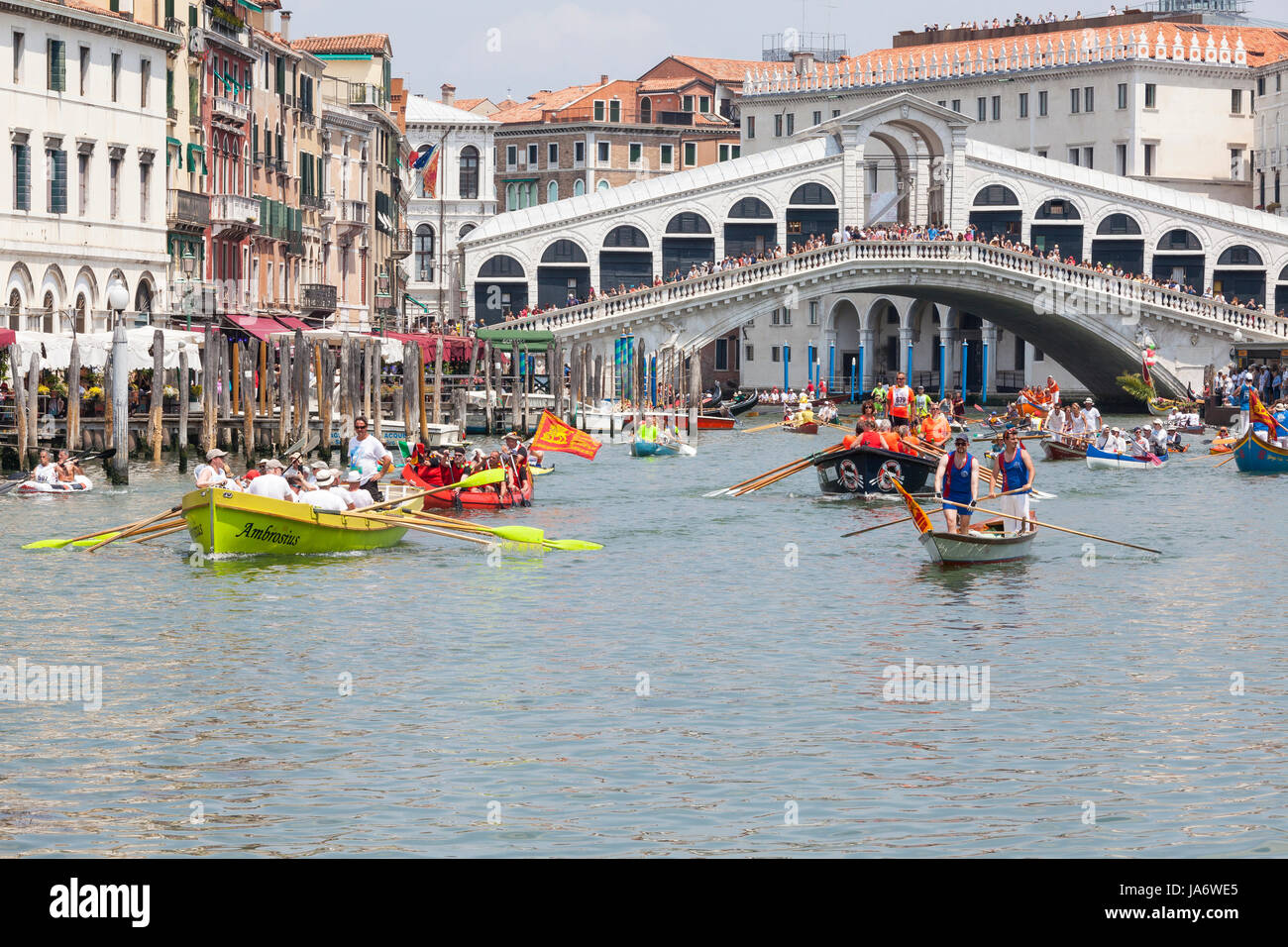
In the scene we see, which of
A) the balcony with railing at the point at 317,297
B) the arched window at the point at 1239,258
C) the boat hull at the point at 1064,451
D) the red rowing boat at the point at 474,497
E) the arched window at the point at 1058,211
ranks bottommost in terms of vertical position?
the red rowing boat at the point at 474,497

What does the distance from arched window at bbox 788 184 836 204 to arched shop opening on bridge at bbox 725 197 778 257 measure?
103cm

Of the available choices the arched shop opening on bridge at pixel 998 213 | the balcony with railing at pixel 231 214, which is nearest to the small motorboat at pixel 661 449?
the balcony with railing at pixel 231 214

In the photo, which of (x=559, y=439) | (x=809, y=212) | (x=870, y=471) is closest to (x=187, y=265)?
(x=559, y=439)

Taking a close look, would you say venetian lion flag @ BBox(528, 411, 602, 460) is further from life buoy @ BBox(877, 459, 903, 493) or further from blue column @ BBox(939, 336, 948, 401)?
blue column @ BBox(939, 336, 948, 401)

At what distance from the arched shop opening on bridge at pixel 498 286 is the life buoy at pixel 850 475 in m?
38.6

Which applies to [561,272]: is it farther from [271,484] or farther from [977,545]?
[977,545]

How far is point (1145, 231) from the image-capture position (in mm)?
69562

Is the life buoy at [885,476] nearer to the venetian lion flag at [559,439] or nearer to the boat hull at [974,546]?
the venetian lion flag at [559,439]

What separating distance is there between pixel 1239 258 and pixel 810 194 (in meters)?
14.5

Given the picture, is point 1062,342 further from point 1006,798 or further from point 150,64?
point 1006,798

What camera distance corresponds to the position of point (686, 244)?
229 ft

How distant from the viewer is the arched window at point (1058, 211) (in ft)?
230

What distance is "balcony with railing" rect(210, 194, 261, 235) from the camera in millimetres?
48062
